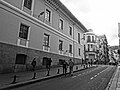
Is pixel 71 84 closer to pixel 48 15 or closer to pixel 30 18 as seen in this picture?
pixel 30 18

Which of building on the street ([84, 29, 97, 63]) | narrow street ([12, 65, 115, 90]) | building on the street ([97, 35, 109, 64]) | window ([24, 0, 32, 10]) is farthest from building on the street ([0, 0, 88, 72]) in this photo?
building on the street ([97, 35, 109, 64])

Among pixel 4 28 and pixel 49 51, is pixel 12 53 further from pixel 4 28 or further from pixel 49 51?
pixel 49 51

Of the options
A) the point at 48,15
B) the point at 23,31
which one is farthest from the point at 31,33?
the point at 48,15

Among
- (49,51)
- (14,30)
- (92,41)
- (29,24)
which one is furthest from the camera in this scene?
(92,41)

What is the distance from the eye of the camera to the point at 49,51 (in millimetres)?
18453

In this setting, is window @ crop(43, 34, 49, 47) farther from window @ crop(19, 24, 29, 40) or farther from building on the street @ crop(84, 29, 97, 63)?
building on the street @ crop(84, 29, 97, 63)

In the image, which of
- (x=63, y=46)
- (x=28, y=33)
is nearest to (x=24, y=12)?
(x=28, y=33)

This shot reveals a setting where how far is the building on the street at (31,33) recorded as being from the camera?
11.9 m

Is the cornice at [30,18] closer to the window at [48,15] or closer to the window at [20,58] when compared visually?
the window at [48,15]

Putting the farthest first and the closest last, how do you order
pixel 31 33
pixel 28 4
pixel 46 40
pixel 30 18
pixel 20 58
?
pixel 46 40
pixel 28 4
pixel 31 33
pixel 30 18
pixel 20 58

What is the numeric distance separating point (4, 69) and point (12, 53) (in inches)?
71.1

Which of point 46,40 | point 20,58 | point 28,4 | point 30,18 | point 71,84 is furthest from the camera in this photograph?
point 46,40

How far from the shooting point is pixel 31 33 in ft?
50.2

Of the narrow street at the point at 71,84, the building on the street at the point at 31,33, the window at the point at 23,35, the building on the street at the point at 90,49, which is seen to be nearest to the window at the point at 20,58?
the building on the street at the point at 31,33
